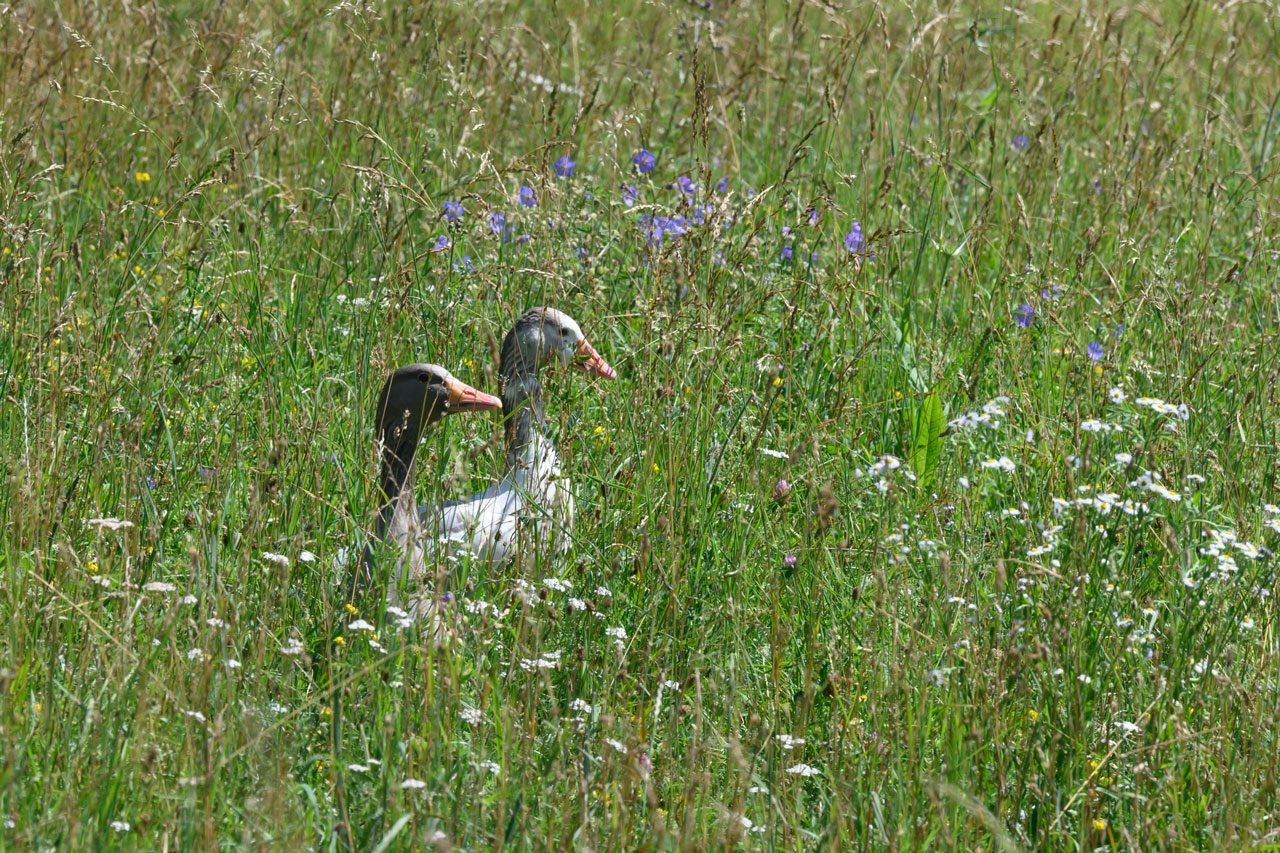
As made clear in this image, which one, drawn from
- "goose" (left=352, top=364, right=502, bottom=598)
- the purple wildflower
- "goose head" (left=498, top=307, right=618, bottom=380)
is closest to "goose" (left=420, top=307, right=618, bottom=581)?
"goose head" (left=498, top=307, right=618, bottom=380)

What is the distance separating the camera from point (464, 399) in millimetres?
3584

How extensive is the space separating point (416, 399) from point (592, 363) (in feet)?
2.45

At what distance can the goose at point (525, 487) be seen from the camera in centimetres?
295

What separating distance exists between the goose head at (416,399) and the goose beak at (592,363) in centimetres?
52

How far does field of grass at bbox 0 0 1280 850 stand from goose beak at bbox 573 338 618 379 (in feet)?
0.44

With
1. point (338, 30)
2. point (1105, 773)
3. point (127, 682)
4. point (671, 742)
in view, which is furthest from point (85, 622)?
point (338, 30)

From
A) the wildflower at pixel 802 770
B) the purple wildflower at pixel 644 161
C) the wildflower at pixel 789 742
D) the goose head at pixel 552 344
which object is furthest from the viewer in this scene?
the purple wildflower at pixel 644 161

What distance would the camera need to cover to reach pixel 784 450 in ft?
12.4

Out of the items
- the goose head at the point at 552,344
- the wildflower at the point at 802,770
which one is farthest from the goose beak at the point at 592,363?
the wildflower at the point at 802,770

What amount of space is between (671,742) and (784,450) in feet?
4.84

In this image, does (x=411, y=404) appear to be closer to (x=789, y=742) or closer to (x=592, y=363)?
(x=592, y=363)

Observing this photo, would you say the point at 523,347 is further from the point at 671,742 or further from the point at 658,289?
the point at 671,742

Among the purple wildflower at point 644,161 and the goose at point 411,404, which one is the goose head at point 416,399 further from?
the purple wildflower at point 644,161

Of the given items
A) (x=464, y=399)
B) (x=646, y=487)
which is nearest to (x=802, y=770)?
(x=646, y=487)
